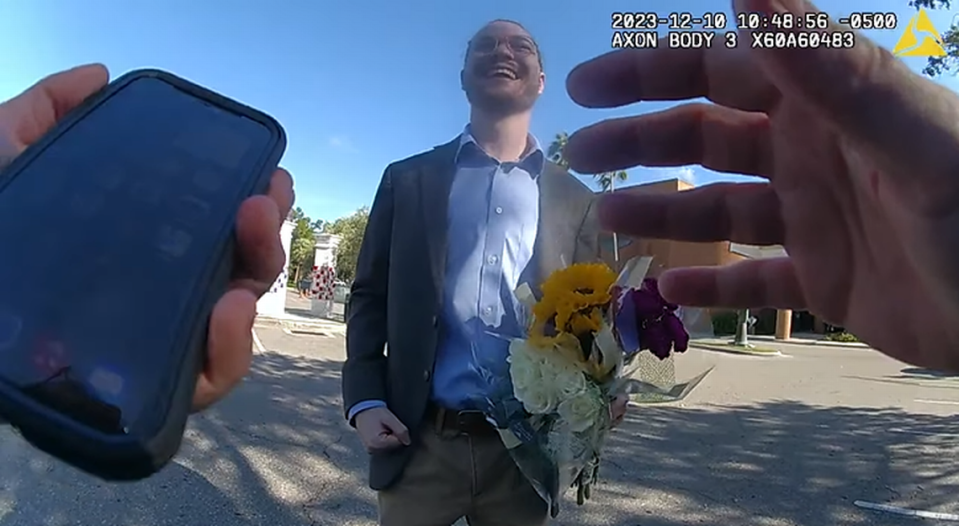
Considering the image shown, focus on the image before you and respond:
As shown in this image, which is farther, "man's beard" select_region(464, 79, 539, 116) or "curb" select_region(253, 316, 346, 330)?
"curb" select_region(253, 316, 346, 330)

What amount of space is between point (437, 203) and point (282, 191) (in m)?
0.59

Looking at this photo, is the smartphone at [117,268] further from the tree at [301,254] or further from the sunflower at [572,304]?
the tree at [301,254]

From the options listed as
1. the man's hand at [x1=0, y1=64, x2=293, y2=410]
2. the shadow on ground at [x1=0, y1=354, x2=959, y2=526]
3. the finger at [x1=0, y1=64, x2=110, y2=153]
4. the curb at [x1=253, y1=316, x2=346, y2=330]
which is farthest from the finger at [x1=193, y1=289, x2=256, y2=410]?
the curb at [x1=253, y1=316, x2=346, y2=330]

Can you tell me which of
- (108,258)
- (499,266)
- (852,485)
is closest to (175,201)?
(108,258)

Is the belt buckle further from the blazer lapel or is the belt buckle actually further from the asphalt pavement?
the asphalt pavement

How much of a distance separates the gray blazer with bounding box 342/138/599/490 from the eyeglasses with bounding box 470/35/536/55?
0.74 feet

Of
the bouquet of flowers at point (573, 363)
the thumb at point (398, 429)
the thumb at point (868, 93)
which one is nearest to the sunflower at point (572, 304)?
the bouquet of flowers at point (573, 363)

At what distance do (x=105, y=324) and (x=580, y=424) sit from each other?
2.67 ft

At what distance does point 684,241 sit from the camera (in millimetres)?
866

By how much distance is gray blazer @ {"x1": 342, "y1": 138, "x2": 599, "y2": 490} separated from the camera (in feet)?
4.54

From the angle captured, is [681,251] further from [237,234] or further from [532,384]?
[237,234]

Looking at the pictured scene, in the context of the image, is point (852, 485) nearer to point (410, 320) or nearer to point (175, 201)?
point (410, 320)

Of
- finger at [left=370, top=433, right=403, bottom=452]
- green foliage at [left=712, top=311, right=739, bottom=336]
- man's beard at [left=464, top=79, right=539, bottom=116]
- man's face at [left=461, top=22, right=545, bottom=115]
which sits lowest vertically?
finger at [left=370, top=433, right=403, bottom=452]

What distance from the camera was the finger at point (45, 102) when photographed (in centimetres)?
88
